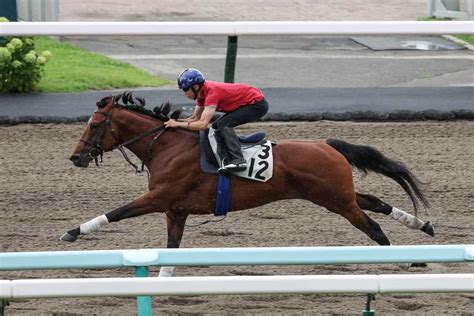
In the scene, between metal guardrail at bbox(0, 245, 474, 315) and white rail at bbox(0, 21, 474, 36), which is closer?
metal guardrail at bbox(0, 245, 474, 315)

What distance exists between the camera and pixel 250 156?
852 cm

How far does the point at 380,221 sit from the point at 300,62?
7.13 metres

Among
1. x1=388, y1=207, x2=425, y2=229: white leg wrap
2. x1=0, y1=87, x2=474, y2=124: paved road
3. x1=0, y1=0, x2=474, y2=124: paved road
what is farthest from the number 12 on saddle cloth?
x1=0, y1=0, x2=474, y2=124: paved road

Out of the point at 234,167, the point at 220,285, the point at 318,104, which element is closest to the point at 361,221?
the point at 234,167

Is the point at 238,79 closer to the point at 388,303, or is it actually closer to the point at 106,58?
the point at 106,58

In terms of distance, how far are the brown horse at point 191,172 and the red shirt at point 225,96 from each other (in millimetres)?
297

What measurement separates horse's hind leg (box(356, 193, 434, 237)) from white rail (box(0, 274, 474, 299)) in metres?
3.63

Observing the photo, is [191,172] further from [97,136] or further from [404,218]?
[404,218]

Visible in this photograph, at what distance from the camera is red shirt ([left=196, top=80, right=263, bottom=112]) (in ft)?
27.9

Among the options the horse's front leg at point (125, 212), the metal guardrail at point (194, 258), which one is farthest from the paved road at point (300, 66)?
the metal guardrail at point (194, 258)

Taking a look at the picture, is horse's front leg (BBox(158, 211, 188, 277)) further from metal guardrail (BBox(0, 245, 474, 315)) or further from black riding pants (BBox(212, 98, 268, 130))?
metal guardrail (BBox(0, 245, 474, 315))

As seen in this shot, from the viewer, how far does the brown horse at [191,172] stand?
855 centimetres

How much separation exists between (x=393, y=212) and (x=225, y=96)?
→ 1.43 m

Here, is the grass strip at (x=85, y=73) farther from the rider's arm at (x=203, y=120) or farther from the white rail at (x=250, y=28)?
the rider's arm at (x=203, y=120)
